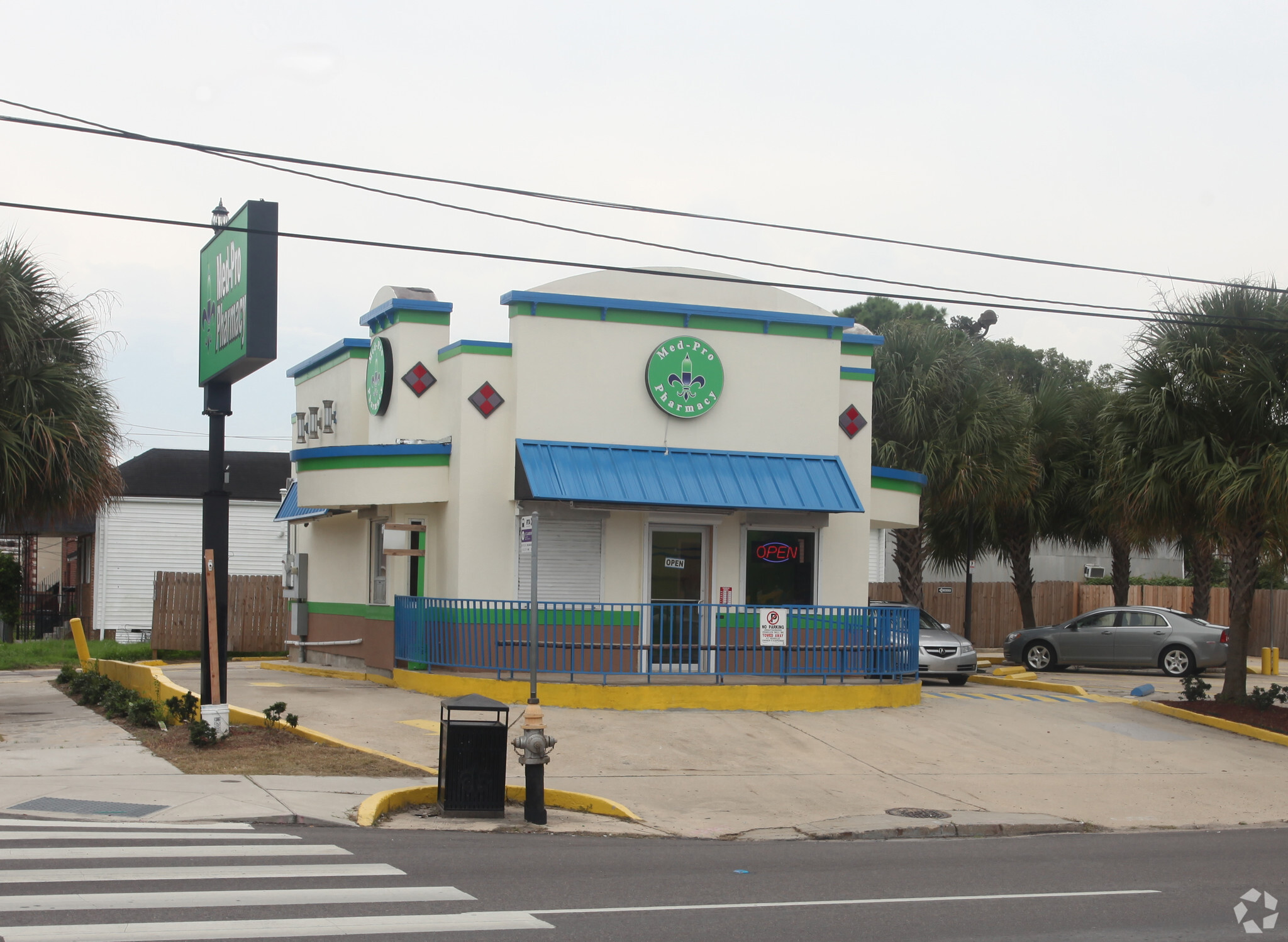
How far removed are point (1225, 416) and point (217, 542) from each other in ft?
46.3

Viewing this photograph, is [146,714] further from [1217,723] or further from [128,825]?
[1217,723]

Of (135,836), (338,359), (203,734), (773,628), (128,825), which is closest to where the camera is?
(135,836)

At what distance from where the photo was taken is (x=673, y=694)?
17.4 m

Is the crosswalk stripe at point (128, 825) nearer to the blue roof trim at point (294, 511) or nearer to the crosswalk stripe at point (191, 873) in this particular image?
the crosswalk stripe at point (191, 873)

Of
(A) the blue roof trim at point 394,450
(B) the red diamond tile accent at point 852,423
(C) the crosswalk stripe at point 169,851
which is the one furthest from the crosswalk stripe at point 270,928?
(B) the red diamond tile accent at point 852,423

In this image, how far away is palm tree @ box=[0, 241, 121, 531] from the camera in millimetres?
15578

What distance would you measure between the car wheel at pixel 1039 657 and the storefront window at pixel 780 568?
9.94 m

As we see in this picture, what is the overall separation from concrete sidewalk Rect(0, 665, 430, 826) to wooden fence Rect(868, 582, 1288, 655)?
24.5 m

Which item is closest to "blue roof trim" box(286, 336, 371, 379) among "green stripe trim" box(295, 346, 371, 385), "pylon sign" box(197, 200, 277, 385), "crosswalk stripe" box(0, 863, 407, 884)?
"green stripe trim" box(295, 346, 371, 385)

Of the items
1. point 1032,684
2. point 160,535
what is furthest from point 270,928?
point 160,535

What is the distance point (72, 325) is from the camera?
1669 centimetres

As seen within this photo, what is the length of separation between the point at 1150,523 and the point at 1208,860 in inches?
386

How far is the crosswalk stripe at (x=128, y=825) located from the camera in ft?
32.8

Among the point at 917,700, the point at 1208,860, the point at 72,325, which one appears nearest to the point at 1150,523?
the point at 917,700
